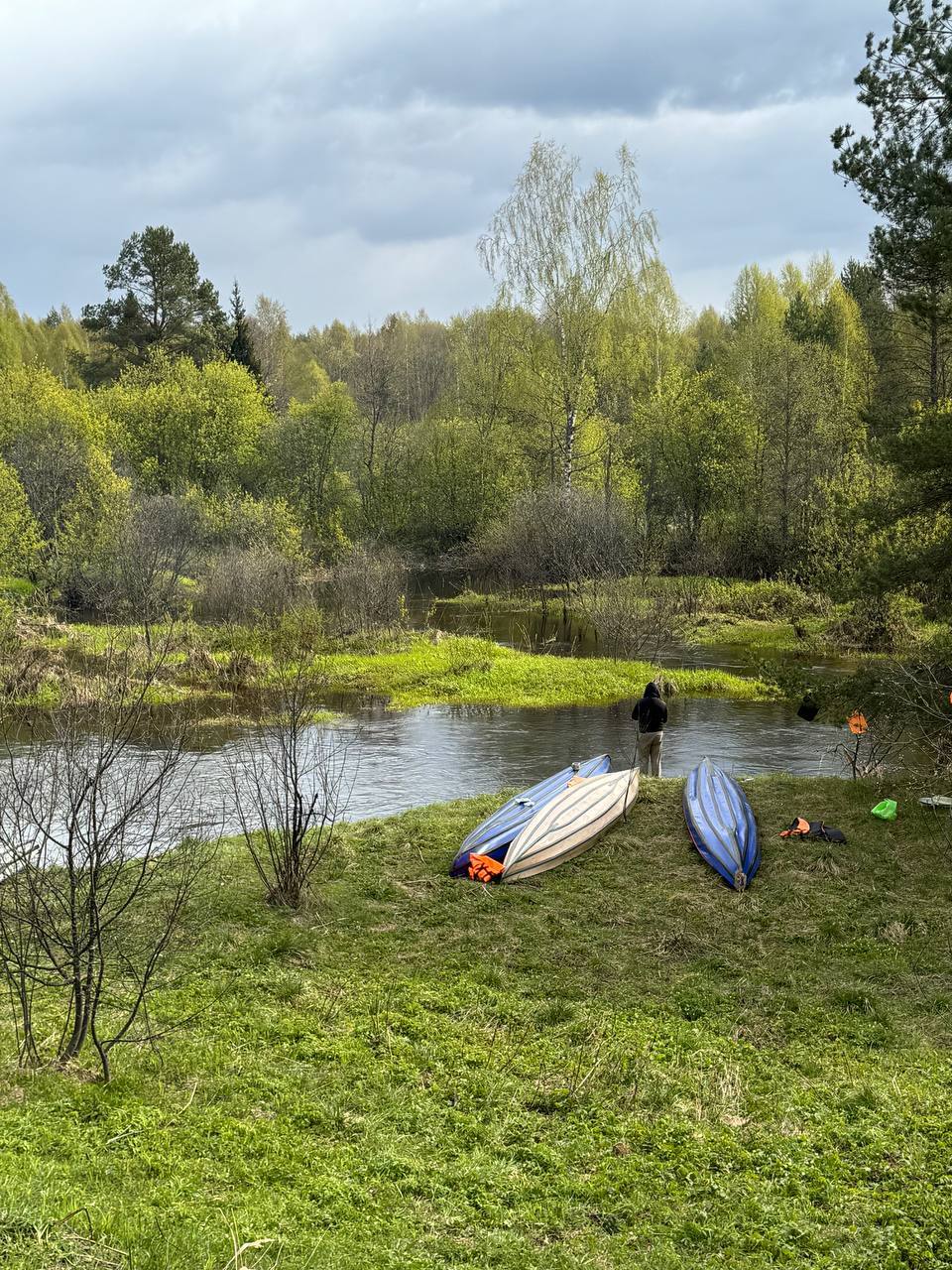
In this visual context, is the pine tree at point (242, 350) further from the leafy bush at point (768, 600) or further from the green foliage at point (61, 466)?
the leafy bush at point (768, 600)

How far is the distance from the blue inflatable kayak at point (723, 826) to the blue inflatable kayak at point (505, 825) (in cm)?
165

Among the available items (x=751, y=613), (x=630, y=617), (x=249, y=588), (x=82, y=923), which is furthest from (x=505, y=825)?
(x=751, y=613)

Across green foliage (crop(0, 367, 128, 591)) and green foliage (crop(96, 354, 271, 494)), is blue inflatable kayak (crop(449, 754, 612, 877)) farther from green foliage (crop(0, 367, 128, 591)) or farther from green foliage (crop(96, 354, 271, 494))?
green foliage (crop(96, 354, 271, 494))

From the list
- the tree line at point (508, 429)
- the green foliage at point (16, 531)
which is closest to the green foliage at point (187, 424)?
the tree line at point (508, 429)

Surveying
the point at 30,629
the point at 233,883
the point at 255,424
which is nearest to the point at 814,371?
the point at 255,424

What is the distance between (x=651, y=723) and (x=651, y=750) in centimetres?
61

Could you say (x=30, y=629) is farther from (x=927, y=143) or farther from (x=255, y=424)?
(x=255, y=424)

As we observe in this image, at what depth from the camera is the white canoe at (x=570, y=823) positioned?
10406 millimetres

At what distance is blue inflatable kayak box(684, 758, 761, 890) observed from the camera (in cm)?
1030

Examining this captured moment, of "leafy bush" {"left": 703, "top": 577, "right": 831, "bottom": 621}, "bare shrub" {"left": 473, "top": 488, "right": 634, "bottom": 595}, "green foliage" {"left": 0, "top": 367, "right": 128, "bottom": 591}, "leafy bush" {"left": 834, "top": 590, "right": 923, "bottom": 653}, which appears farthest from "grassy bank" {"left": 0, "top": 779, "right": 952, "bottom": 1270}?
"green foliage" {"left": 0, "top": 367, "right": 128, "bottom": 591}

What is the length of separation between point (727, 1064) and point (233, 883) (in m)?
5.38

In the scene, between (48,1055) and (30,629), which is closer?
(48,1055)

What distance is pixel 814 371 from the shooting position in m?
36.2

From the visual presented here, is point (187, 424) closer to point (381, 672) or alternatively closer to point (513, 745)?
point (381, 672)
